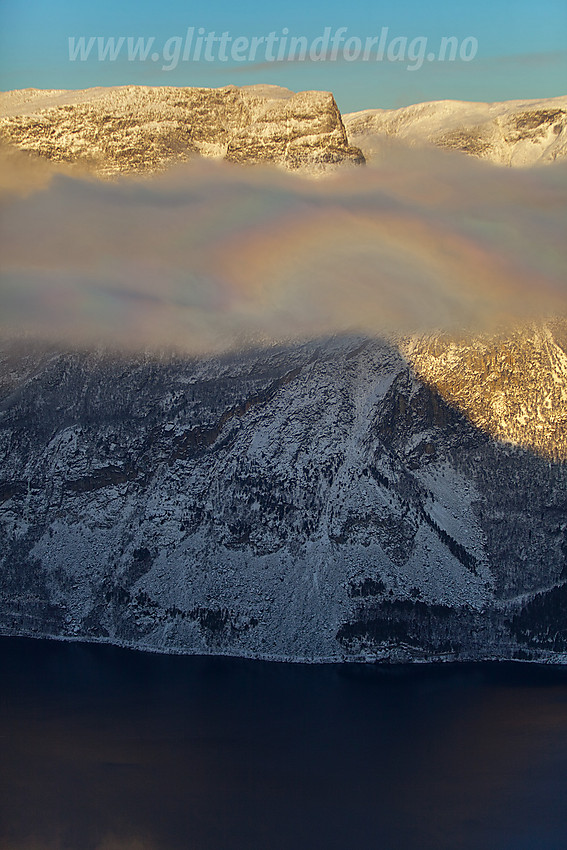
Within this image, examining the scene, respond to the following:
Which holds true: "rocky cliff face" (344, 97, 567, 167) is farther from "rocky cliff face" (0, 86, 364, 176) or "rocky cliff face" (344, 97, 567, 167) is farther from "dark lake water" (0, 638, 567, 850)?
"dark lake water" (0, 638, 567, 850)

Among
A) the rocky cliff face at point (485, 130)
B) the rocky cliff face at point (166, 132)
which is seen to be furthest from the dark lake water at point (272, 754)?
the rocky cliff face at point (485, 130)

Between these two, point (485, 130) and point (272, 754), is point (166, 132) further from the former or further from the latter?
point (272, 754)

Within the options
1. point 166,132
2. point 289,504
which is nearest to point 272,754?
point 289,504

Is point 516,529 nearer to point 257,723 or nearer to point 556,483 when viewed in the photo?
point 556,483

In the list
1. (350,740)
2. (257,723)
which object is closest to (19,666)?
(257,723)

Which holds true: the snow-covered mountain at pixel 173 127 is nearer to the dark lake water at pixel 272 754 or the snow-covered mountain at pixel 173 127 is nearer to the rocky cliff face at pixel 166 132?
the rocky cliff face at pixel 166 132

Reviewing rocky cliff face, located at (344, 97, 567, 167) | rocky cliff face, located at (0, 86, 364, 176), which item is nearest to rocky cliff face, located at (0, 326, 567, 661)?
rocky cliff face, located at (0, 86, 364, 176)
